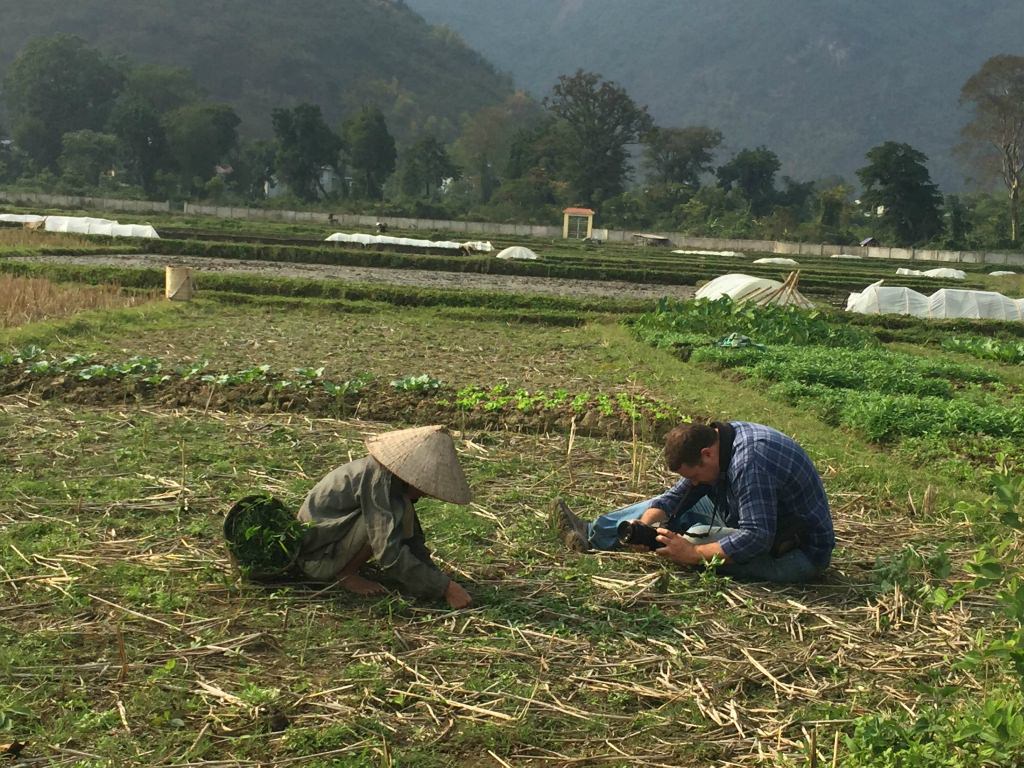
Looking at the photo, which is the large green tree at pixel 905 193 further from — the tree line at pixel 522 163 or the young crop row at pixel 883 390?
the young crop row at pixel 883 390

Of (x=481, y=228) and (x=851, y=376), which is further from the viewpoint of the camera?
(x=481, y=228)

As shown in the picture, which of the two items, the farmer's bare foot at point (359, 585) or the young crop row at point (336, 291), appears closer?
the farmer's bare foot at point (359, 585)

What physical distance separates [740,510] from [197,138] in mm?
71480

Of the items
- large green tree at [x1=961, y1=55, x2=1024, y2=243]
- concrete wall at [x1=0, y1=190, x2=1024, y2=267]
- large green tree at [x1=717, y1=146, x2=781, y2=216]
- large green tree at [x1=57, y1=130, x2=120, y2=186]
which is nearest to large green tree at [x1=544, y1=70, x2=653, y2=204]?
large green tree at [x1=717, y1=146, x2=781, y2=216]

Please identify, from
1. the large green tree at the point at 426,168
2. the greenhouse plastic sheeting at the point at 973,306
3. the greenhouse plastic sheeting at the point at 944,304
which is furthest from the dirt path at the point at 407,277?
the large green tree at the point at 426,168

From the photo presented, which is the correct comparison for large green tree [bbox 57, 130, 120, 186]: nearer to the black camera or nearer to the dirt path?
the dirt path

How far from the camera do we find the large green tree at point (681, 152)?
283ft

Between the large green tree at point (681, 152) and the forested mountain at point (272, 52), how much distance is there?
39013mm

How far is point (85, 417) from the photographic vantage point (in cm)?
895

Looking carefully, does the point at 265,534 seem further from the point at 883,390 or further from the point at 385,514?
the point at 883,390

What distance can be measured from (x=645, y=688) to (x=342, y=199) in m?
70.5

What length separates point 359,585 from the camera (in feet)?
17.7

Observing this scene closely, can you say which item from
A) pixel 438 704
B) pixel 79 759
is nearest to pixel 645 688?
pixel 438 704

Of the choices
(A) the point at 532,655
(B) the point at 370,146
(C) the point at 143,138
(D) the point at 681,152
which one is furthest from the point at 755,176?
(A) the point at 532,655
